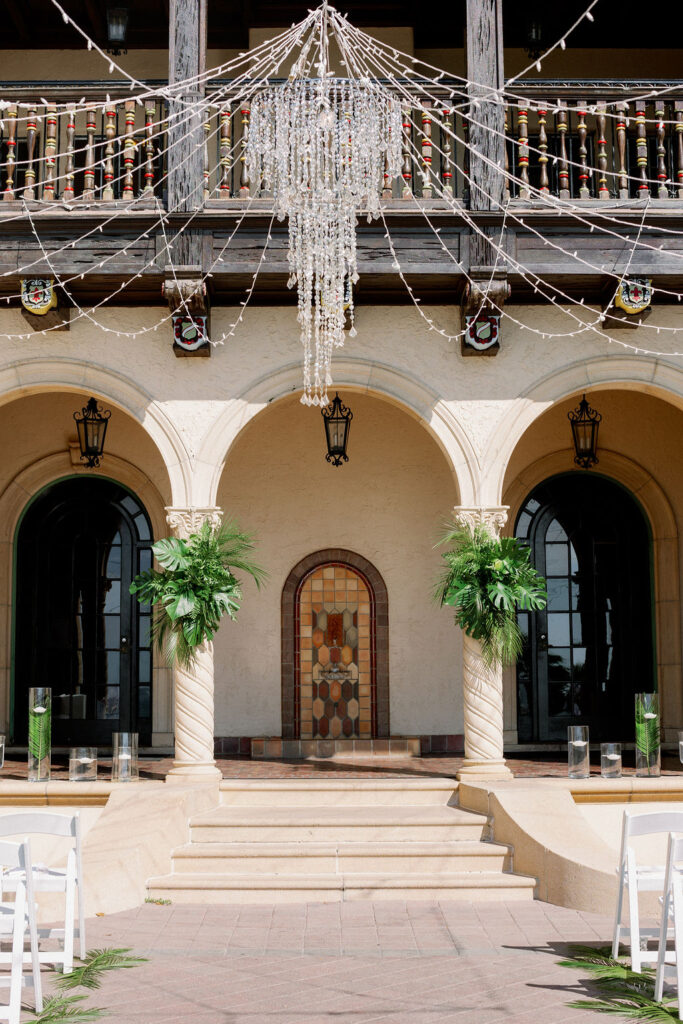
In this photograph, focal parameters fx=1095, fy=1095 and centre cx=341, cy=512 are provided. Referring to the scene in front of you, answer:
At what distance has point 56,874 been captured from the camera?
6.13 meters

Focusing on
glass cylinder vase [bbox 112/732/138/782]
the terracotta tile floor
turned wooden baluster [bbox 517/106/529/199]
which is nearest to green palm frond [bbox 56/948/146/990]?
glass cylinder vase [bbox 112/732/138/782]

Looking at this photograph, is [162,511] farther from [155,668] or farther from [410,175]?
[410,175]

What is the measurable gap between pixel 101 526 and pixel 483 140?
5781 millimetres

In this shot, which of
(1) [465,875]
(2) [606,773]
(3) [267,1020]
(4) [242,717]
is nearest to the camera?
(3) [267,1020]

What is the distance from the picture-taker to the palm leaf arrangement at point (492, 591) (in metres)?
8.81

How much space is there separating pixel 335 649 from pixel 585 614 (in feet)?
9.02

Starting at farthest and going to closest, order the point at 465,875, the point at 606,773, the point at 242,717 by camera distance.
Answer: the point at 242,717 → the point at 606,773 → the point at 465,875

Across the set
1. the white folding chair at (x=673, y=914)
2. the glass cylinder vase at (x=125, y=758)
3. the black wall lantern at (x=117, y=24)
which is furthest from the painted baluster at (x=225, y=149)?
the white folding chair at (x=673, y=914)

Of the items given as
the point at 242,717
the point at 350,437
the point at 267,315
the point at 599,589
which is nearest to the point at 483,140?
the point at 267,315

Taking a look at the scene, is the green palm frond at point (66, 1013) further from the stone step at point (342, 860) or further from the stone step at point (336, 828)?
the stone step at point (336, 828)

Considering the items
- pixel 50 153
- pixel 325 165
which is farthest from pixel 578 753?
pixel 50 153

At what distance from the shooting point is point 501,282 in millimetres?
8938

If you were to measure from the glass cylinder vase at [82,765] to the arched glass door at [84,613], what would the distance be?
2566 millimetres

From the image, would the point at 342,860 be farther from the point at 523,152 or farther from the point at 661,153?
the point at 661,153
